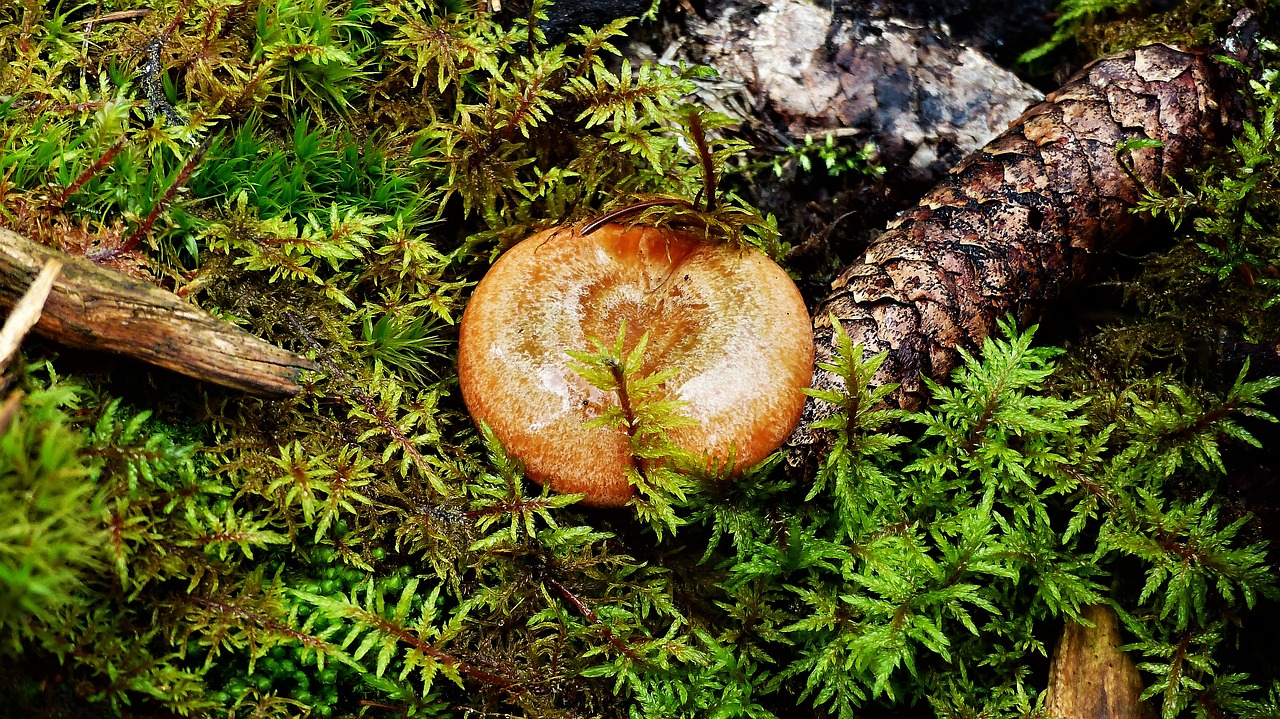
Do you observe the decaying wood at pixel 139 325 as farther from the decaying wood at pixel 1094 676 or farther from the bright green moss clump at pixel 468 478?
the decaying wood at pixel 1094 676

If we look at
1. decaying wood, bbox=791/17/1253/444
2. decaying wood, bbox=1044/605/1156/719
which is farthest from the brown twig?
decaying wood, bbox=1044/605/1156/719

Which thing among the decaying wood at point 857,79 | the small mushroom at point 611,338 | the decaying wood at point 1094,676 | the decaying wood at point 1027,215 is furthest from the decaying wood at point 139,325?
the decaying wood at point 1094,676

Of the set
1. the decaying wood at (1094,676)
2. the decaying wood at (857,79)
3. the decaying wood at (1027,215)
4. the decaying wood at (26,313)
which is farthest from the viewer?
the decaying wood at (857,79)

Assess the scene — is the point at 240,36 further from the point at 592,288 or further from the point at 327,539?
the point at 327,539

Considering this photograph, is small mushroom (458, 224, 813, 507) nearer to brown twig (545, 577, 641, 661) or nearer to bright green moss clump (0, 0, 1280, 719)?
bright green moss clump (0, 0, 1280, 719)

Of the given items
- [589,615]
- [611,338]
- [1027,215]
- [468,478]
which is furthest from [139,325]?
[1027,215]
